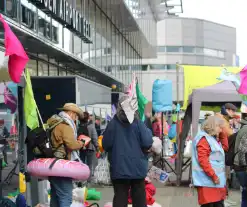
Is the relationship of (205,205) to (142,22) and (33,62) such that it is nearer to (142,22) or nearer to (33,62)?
(33,62)

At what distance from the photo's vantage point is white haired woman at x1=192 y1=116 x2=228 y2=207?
720 centimetres

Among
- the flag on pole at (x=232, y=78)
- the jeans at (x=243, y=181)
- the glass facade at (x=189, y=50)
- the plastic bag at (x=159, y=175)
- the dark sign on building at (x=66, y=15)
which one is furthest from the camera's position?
the glass facade at (x=189, y=50)

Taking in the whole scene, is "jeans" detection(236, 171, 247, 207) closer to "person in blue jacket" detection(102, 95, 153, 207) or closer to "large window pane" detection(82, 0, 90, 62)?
"person in blue jacket" detection(102, 95, 153, 207)

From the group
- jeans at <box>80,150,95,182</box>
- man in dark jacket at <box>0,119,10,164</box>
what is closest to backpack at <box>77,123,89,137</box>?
jeans at <box>80,150,95,182</box>

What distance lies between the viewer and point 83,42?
17.0m

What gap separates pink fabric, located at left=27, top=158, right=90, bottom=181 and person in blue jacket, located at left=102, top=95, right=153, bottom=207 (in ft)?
1.44

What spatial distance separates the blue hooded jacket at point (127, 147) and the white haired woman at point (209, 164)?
660mm

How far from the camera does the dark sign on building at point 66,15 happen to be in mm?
11282

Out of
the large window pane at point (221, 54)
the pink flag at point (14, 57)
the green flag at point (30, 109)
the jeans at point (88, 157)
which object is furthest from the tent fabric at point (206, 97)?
the large window pane at point (221, 54)

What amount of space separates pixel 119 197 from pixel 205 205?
1137mm

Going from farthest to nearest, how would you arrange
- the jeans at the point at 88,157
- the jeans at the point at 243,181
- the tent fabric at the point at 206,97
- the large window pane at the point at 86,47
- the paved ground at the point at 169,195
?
the large window pane at the point at 86,47
the jeans at the point at 88,157
the tent fabric at the point at 206,97
the paved ground at the point at 169,195
the jeans at the point at 243,181

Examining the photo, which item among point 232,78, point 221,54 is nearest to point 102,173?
point 232,78

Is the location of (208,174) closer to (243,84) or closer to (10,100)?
(243,84)

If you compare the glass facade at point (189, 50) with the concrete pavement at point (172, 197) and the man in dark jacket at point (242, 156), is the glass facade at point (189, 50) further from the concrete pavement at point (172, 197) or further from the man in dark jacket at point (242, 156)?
the man in dark jacket at point (242, 156)
